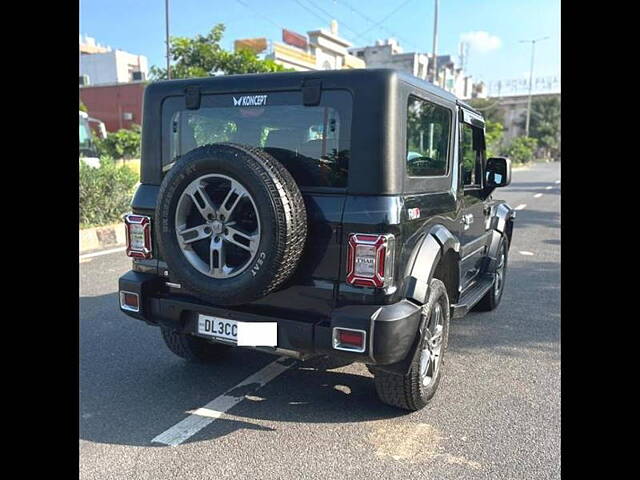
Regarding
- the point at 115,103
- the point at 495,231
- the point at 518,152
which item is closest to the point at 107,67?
the point at 115,103

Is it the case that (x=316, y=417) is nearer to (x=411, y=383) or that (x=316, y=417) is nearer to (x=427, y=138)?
(x=411, y=383)

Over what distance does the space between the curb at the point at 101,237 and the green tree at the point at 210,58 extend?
890 cm

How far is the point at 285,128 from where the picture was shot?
289cm

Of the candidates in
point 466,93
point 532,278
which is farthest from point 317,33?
point 532,278

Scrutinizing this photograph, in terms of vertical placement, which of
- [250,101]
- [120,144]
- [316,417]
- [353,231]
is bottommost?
[316,417]

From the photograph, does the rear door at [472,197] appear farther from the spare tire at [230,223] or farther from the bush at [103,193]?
the bush at [103,193]

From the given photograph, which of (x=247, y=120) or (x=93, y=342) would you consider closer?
(x=247, y=120)

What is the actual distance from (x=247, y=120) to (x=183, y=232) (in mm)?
749

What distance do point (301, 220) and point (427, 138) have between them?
3.44ft

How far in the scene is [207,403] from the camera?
3.20m

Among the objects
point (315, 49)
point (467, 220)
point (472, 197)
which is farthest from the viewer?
point (315, 49)

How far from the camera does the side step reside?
11.8 ft
